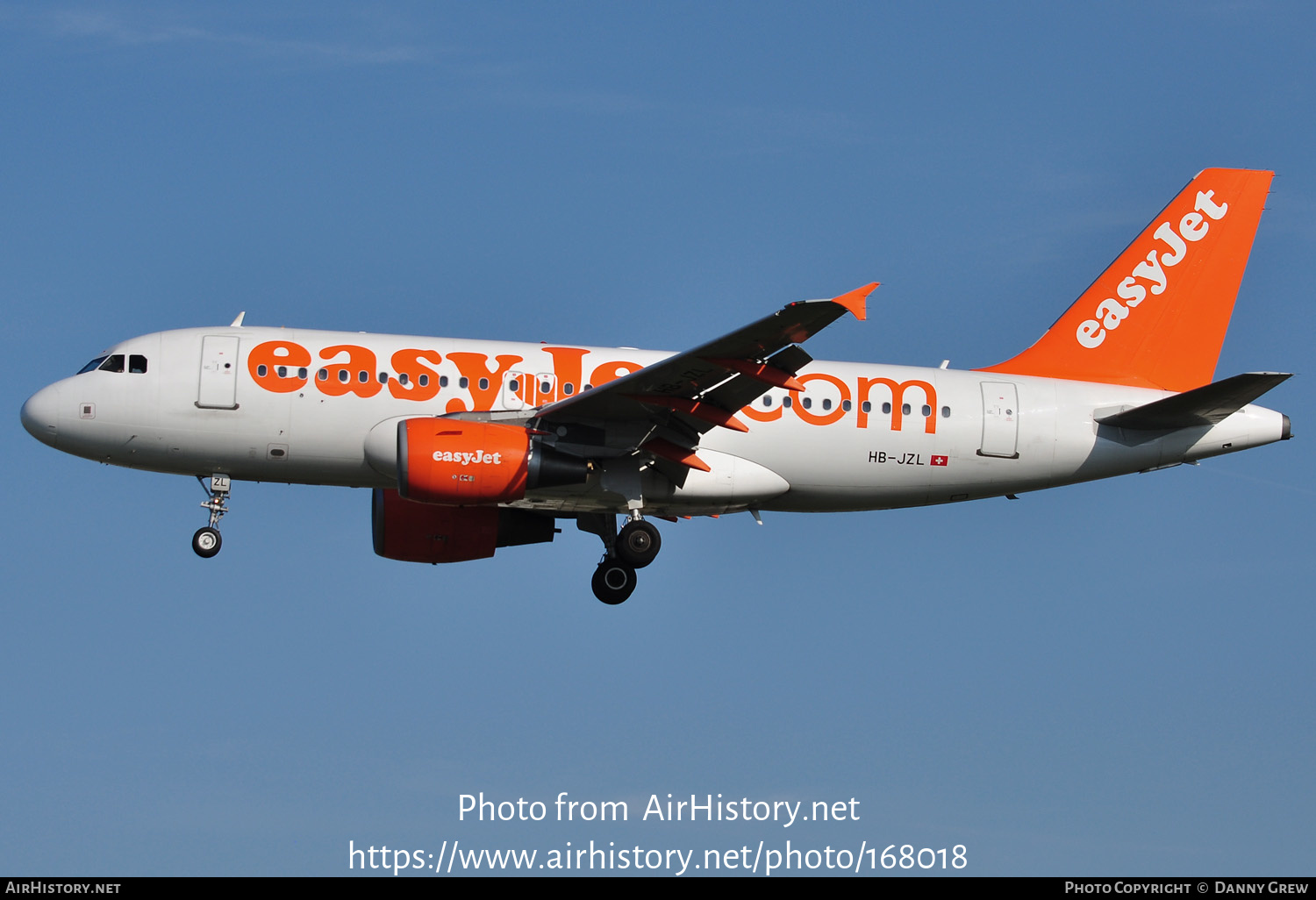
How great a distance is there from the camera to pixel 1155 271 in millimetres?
33312

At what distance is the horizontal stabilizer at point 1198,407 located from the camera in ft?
93.6

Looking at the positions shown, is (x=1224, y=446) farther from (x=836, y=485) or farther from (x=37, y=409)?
(x=37, y=409)

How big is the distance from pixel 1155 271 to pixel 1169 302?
2.50 feet

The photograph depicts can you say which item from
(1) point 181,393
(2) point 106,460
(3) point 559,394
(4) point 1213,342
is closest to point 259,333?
(1) point 181,393

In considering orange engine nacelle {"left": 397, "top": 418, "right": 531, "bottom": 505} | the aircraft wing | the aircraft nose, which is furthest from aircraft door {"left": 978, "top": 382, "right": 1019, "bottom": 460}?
the aircraft nose

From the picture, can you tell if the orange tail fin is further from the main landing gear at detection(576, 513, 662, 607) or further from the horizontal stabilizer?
the main landing gear at detection(576, 513, 662, 607)

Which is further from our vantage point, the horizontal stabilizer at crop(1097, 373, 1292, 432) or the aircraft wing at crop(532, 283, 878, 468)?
the horizontal stabilizer at crop(1097, 373, 1292, 432)

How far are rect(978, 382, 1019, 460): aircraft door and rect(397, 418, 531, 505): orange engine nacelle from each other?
901 centimetres

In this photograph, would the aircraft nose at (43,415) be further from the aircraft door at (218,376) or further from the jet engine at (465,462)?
the jet engine at (465,462)

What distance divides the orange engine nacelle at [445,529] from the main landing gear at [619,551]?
3.82 ft

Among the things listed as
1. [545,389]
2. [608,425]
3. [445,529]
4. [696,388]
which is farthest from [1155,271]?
[445,529]

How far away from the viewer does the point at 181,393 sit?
94.1 ft

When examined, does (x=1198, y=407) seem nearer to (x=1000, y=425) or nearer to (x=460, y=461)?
(x=1000, y=425)

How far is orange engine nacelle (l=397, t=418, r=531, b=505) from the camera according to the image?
2708 cm
